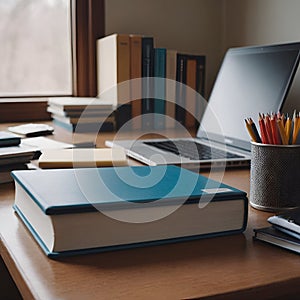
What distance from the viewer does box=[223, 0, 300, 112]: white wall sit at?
1383mm

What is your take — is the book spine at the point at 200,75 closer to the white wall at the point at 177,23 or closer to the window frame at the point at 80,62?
the white wall at the point at 177,23

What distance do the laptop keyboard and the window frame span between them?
65 centimetres

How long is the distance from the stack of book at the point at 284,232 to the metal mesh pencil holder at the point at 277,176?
0.26 ft

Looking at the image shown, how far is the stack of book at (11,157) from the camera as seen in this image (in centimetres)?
85

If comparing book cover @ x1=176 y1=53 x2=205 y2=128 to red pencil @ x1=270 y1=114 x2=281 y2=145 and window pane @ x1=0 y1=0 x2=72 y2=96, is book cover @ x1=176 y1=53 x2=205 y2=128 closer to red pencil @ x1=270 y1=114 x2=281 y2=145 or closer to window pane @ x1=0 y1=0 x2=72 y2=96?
window pane @ x1=0 y1=0 x2=72 y2=96

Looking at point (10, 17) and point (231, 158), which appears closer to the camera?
point (231, 158)

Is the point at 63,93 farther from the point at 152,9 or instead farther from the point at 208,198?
the point at 208,198

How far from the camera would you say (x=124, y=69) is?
155 centimetres

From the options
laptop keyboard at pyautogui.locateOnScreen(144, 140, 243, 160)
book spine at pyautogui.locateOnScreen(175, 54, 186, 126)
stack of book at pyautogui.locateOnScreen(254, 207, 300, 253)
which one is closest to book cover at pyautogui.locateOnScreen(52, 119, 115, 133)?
book spine at pyautogui.locateOnScreen(175, 54, 186, 126)

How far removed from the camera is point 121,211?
1.81 feet

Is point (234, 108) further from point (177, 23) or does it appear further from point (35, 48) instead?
point (35, 48)

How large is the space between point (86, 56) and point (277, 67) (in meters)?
0.81

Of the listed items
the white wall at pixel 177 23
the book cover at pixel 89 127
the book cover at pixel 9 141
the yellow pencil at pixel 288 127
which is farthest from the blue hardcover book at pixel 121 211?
the white wall at pixel 177 23

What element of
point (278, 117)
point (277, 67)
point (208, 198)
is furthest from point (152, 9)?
point (208, 198)
